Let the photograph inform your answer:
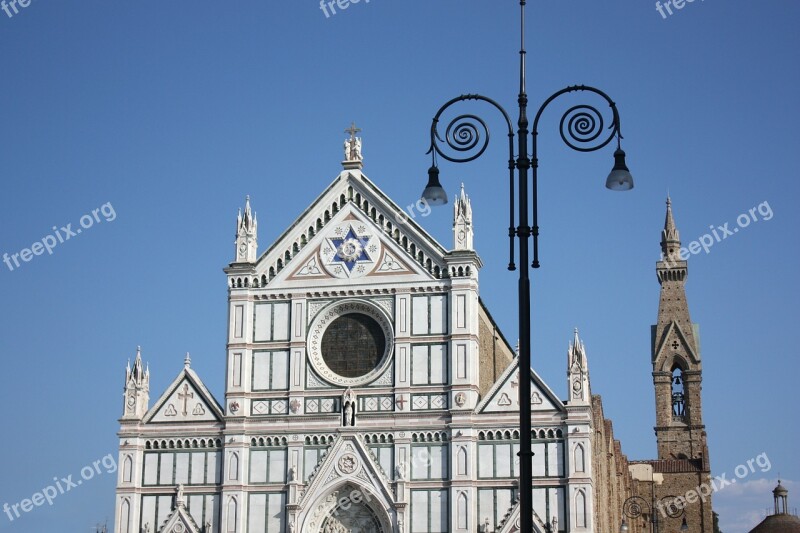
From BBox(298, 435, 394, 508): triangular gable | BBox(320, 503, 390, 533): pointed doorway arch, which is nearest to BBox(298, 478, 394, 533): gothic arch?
BBox(320, 503, 390, 533): pointed doorway arch

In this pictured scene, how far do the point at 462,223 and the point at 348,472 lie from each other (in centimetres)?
984

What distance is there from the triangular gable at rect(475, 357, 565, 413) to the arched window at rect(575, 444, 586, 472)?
158cm

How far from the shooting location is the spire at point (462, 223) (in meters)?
47.2

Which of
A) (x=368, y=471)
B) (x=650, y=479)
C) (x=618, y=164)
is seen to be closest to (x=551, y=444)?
(x=368, y=471)

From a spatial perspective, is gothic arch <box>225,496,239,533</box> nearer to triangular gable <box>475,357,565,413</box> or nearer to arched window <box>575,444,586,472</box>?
triangular gable <box>475,357,565,413</box>

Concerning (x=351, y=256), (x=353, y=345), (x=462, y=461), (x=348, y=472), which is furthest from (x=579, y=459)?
(x=351, y=256)

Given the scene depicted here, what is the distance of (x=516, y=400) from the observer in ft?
150

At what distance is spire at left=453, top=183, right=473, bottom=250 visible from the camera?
47.2 metres

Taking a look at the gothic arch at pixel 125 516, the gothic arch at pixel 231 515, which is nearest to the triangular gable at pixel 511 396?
the gothic arch at pixel 231 515

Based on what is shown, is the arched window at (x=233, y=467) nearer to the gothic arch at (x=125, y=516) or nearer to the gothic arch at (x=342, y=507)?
the gothic arch at (x=342, y=507)

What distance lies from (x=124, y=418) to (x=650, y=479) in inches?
1752

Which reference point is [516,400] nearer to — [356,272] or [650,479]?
[356,272]

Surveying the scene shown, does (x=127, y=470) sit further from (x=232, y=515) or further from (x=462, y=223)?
(x=462, y=223)

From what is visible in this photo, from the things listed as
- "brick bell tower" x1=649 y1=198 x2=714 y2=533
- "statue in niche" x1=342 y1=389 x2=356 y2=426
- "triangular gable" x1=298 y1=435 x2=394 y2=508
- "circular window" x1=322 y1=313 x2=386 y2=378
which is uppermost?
"brick bell tower" x1=649 y1=198 x2=714 y2=533
